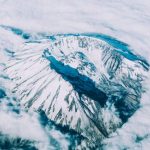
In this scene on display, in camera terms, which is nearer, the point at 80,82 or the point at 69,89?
the point at 69,89

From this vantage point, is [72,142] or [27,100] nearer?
[72,142]

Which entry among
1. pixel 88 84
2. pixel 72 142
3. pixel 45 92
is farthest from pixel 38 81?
pixel 72 142

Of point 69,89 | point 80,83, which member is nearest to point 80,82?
point 80,83

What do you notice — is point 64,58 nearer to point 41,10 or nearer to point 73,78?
point 73,78

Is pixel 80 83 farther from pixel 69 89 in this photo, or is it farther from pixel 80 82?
pixel 69 89

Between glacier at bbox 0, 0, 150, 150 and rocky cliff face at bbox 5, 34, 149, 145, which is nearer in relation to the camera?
glacier at bbox 0, 0, 150, 150

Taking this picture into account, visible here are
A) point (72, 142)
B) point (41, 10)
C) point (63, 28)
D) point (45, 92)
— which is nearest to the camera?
point (72, 142)
